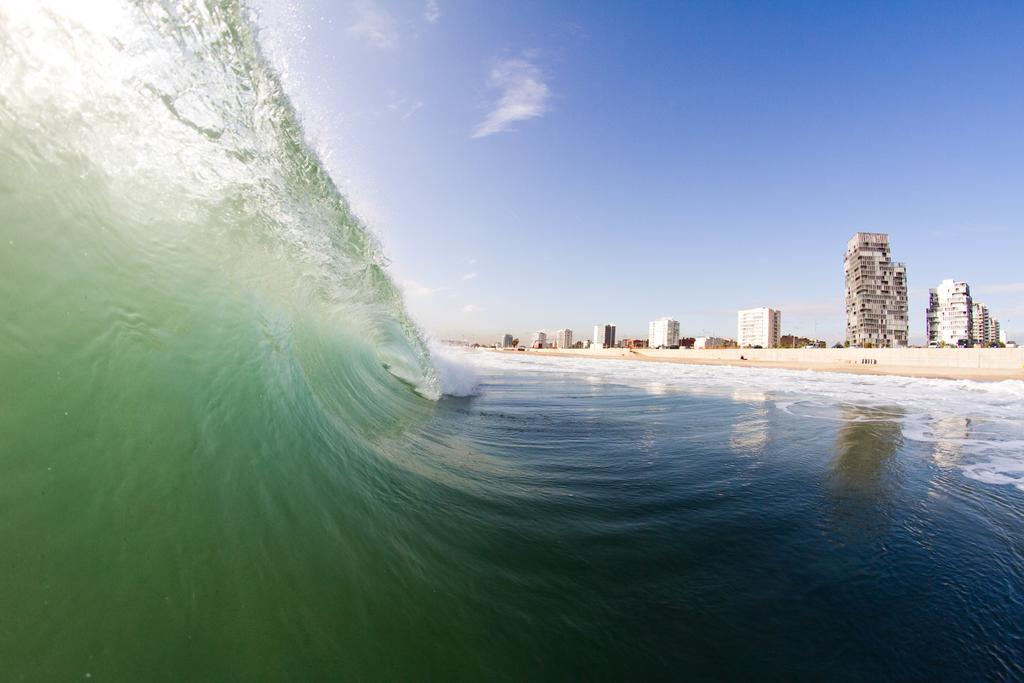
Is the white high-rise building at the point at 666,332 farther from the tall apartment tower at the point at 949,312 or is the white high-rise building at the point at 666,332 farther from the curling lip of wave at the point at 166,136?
the curling lip of wave at the point at 166,136

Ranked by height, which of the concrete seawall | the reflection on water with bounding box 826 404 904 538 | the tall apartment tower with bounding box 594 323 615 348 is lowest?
the reflection on water with bounding box 826 404 904 538

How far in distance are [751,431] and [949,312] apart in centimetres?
16526

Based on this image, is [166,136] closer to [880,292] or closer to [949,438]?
[949,438]

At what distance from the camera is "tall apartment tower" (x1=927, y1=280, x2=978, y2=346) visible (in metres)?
116

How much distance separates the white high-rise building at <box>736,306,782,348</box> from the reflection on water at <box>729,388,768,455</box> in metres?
149

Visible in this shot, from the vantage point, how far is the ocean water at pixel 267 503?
182 cm

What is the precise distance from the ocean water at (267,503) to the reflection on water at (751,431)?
0.67m

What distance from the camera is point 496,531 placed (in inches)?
119

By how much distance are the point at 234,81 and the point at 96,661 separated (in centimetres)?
459

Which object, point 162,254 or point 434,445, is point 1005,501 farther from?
point 162,254

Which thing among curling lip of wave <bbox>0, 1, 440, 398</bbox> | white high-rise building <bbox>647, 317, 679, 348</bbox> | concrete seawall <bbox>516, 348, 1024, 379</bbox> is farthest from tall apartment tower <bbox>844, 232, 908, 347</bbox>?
curling lip of wave <bbox>0, 1, 440, 398</bbox>

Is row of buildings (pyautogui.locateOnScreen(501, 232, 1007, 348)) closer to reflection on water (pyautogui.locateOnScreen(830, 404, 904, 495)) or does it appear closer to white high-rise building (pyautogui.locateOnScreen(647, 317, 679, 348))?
white high-rise building (pyautogui.locateOnScreen(647, 317, 679, 348))

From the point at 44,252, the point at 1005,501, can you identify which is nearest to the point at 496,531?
the point at 44,252

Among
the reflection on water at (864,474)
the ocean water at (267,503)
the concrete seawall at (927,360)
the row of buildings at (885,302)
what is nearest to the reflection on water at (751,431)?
the ocean water at (267,503)
